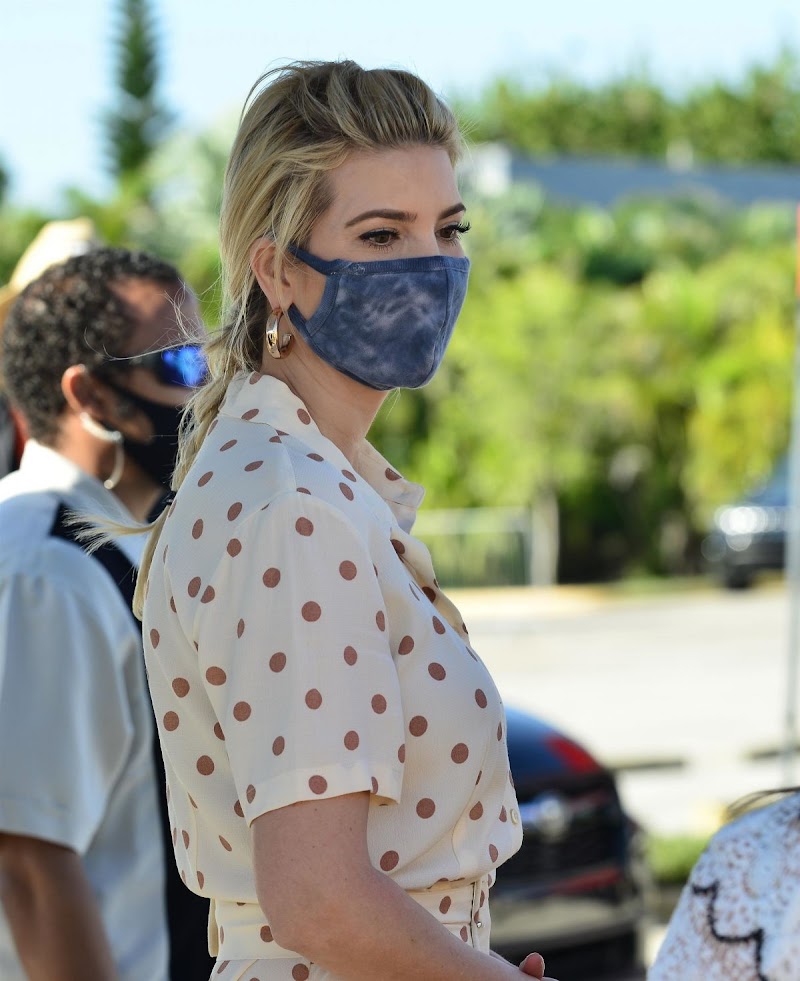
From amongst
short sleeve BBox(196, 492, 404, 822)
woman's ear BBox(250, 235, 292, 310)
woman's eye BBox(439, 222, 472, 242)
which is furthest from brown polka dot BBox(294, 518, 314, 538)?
woman's eye BBox(439, 222, 472, 242)

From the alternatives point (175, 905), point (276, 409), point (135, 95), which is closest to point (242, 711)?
point (276, 409)

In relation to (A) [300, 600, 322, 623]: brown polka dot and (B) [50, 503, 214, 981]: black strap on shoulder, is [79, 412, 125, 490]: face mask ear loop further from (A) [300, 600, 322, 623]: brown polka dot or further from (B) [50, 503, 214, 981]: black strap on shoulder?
(A) [300, 600, 322, 623]: brown polka dot

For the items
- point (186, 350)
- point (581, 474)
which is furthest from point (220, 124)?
point (186, 350)

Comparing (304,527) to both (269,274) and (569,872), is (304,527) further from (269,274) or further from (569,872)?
(569,872)

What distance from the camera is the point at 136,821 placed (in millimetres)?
2484

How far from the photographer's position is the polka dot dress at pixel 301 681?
5.21 ft

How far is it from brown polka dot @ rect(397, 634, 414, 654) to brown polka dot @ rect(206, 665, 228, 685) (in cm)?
21

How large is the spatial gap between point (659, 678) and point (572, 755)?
9.18m

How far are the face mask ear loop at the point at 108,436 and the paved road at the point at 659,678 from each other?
6.58 metres

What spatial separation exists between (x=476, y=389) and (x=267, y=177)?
65.4 ft

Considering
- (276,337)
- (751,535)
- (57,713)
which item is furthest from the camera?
(751,535)

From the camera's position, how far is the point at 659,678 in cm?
1463

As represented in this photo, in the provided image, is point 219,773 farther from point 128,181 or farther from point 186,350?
point 128,181

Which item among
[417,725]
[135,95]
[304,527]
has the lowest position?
[417,725]
